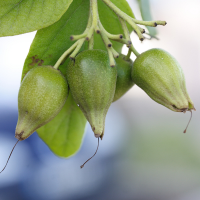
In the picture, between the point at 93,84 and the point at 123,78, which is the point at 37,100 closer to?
the point at 93,84

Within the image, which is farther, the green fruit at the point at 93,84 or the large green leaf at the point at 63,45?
the large green leaf at the point at 63,45

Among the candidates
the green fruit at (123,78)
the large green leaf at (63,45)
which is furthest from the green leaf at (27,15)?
the green fruit at (123,78)

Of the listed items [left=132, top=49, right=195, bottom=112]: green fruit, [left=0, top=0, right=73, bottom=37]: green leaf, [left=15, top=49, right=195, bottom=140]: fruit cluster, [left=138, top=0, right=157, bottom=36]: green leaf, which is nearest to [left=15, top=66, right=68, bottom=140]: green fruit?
[left=15, top=49, right=195, bottom=140]: fruit cluster

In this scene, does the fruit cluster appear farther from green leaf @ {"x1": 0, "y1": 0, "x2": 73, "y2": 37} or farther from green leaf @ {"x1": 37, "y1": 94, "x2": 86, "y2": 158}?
green leaf @ {"x1": 37, "y1": 94, "x2": 86, "y2": 158}

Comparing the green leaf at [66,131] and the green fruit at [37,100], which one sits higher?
the green fruit at [37,100]

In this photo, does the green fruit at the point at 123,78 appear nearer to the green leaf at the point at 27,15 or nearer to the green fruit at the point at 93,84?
the green fruit at the point at 93,84

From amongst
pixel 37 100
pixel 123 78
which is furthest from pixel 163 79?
pixel 37 100

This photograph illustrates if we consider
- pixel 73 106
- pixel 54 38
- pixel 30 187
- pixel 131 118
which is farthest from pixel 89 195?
pixel 54 38
